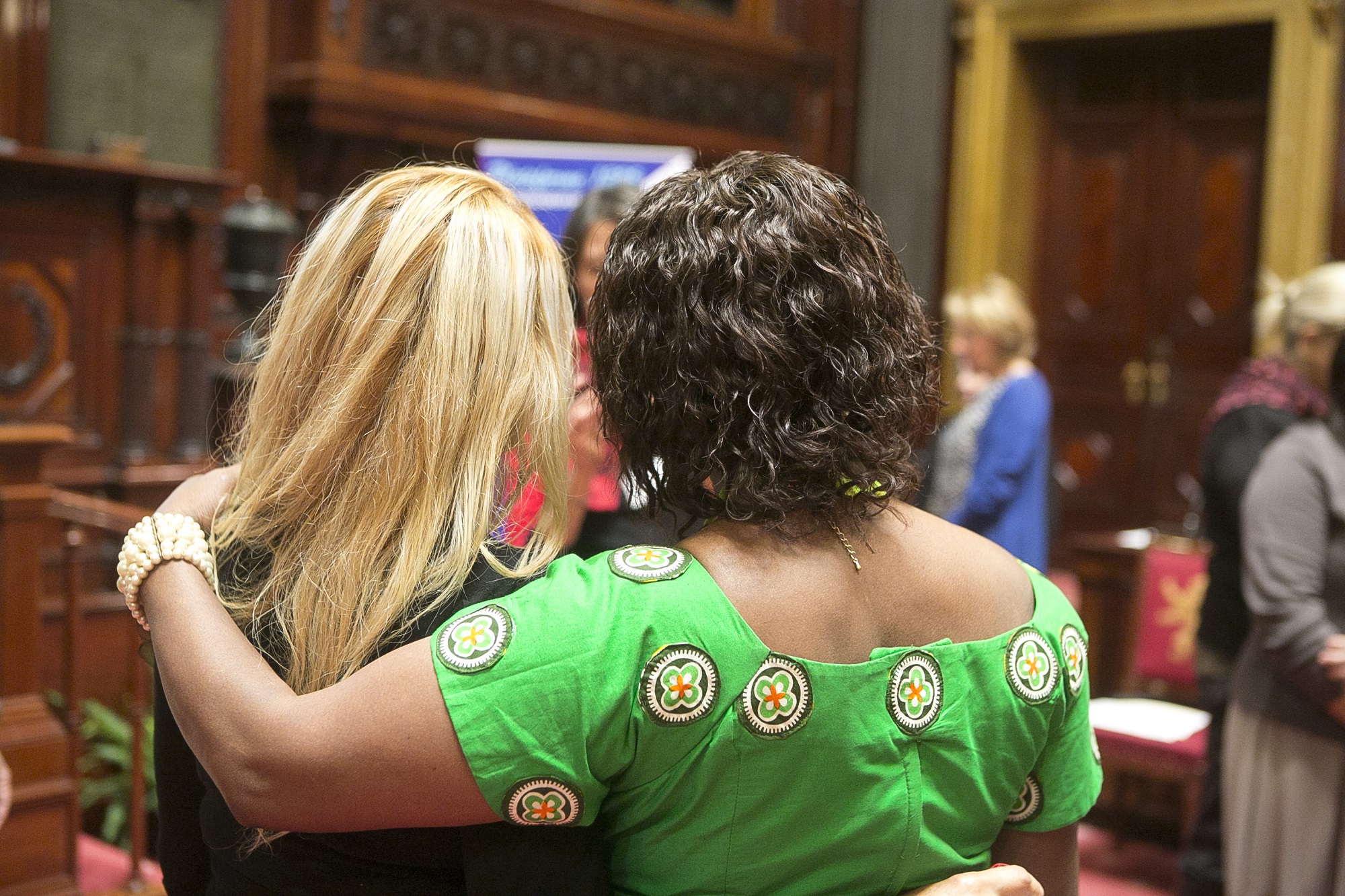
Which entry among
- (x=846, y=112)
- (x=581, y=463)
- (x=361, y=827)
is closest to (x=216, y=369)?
(x=581, y=463)

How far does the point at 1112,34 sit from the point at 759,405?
739 cm

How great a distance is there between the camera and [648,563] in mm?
1036

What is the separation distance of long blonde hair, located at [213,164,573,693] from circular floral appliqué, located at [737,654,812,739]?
214mm

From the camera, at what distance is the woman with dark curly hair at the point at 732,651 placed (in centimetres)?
100

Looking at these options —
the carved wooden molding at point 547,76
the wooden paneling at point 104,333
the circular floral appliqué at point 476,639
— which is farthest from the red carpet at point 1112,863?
the carved wooden molding at point 547,76

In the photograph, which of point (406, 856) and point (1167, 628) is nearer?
point (406, 856)

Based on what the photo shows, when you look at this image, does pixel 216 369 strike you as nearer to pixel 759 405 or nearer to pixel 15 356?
pixel 15 356

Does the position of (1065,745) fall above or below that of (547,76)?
below

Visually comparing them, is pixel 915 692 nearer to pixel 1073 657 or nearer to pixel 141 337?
pixel 1073 657

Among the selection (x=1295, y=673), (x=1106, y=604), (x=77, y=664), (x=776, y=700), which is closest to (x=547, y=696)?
(x=776, y=700)

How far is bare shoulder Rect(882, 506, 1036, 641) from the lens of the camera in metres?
1.11

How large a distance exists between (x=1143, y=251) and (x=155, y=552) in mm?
7574

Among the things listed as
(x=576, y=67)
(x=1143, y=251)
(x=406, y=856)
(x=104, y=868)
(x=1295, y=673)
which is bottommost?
(x=104, y=868)

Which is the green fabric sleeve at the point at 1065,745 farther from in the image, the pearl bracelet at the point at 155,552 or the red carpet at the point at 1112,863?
the red carpet at the point at 1112,863
